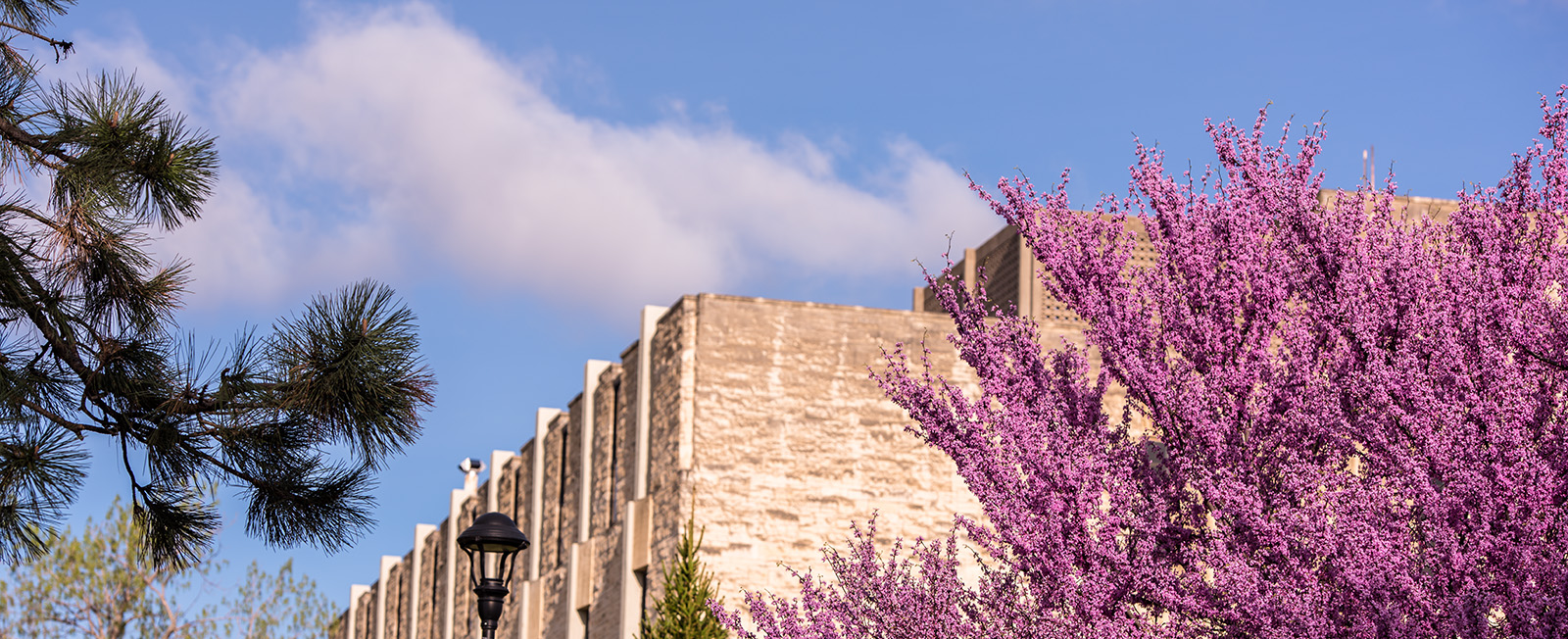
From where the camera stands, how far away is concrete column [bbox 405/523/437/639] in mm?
44094

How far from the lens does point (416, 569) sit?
44.6m

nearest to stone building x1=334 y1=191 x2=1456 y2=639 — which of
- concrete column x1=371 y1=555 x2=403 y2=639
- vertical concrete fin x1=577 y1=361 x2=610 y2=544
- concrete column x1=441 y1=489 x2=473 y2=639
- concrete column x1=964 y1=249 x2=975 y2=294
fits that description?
vertical concrete fin x1=577 y1=361 x2=610 y2=544

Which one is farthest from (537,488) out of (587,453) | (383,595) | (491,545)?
(491,545)

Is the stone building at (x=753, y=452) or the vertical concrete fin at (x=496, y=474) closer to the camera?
the stone building at (x=753, y=452)

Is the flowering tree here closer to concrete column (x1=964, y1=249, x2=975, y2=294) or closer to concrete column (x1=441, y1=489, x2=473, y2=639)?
concrete column (x1=964, y1=249, x2=975, y2=294)

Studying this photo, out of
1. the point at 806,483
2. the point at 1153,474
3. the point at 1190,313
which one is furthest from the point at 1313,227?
the point at 806,483

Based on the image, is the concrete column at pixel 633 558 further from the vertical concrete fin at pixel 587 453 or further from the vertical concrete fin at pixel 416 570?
the vertical concrete fin at pixel 416 570

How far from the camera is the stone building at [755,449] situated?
93.4 feet

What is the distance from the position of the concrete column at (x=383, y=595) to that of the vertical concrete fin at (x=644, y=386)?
2002 centimetres

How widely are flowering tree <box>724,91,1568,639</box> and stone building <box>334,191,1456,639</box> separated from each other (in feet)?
48.2

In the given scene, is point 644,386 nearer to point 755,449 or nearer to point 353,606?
point 755,449

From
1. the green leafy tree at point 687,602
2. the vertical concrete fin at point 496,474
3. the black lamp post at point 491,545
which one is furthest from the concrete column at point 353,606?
the black lamp post at point 491,545

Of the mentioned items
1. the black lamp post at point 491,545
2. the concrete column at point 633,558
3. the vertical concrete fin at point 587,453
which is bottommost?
the black lamp post at point 491,545

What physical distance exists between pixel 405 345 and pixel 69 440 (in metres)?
1.69
